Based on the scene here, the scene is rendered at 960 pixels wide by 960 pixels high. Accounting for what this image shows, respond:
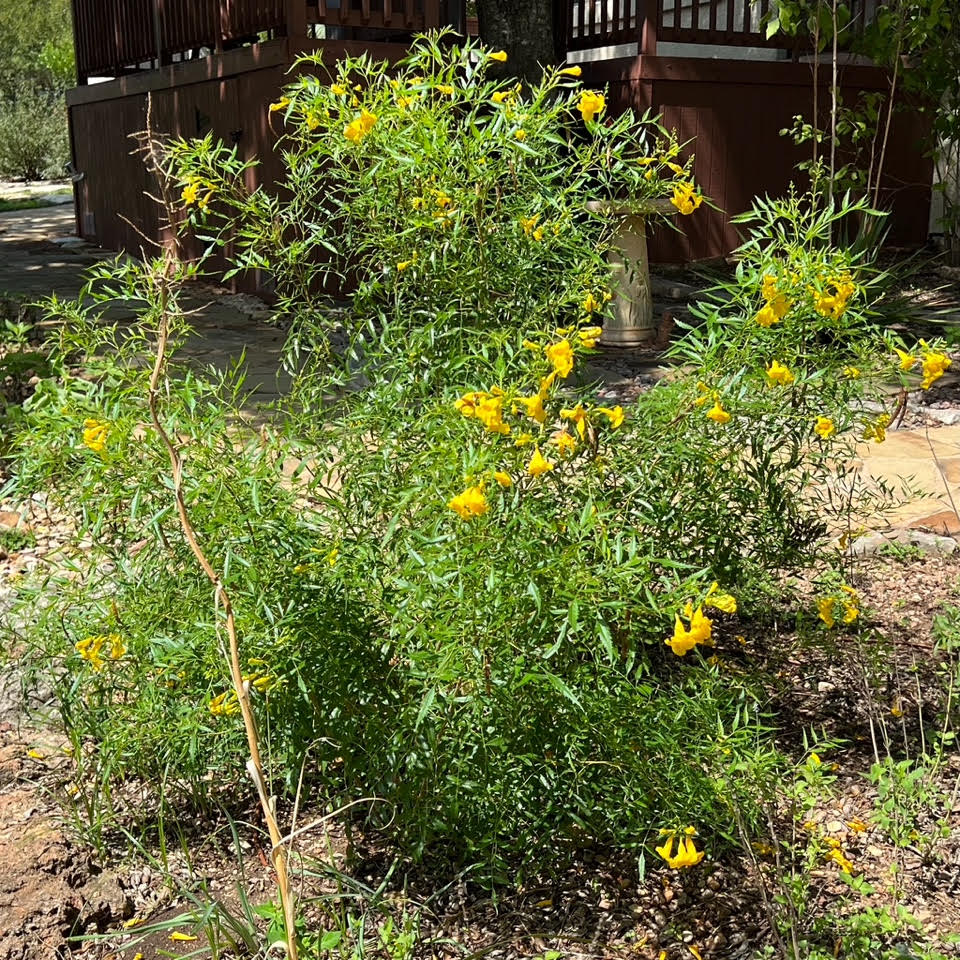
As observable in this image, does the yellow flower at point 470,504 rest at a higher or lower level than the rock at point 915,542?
higher

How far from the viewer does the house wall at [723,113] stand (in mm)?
9422

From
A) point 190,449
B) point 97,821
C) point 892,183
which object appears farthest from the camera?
point 892,183

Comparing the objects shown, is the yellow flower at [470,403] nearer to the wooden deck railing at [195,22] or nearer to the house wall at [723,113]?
the wooden deck railing at [195,22]

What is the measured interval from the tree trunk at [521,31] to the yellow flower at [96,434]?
20.7ft

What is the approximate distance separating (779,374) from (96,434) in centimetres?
126

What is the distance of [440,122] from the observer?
2.45 meters

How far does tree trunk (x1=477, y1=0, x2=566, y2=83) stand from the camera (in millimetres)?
7832

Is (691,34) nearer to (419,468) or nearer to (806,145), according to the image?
(806,145)

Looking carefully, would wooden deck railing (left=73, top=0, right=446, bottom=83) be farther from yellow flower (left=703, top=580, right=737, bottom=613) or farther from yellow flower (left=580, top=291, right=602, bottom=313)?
yellow flower (left=703, top=580, right=737, bottom=613)

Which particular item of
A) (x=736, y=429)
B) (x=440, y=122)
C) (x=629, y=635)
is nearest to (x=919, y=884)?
(x=629, y=635)

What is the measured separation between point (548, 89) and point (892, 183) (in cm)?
934

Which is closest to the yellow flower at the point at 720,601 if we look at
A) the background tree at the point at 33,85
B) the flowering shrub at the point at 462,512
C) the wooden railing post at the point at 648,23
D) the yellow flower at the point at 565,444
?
the flowering shrub at the point at 462,512

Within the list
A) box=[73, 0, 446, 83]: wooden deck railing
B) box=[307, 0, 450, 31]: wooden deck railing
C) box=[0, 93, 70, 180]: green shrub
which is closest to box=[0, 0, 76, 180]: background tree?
box=[0, 93, 70, 180]: green shrub

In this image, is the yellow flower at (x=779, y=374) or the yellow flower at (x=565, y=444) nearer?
the yellow flower at (x=565, y=444)
